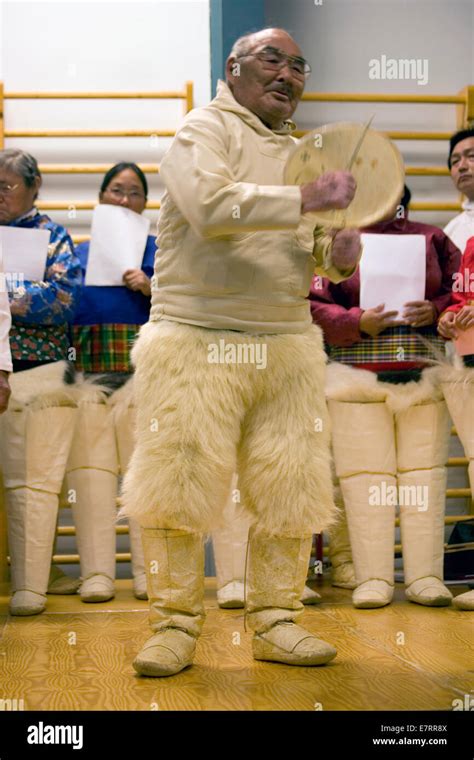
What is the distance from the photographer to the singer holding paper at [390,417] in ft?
9.25

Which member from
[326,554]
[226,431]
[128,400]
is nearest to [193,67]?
[128,400]

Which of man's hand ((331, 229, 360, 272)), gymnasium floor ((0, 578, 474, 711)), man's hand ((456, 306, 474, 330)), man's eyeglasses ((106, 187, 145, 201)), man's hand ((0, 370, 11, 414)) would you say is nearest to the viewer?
gymnasium floor ((0, 578, 474, 711))

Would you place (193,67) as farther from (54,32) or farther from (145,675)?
(145,675)

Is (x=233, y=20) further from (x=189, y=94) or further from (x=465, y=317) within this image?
(x=465, y=317)

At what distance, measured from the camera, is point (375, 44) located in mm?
3424

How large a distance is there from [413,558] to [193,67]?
1909 mm

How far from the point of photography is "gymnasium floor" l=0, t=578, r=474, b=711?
5.94 feet

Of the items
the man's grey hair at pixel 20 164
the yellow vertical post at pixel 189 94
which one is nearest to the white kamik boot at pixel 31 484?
the man's grey hair at pixel 20 164

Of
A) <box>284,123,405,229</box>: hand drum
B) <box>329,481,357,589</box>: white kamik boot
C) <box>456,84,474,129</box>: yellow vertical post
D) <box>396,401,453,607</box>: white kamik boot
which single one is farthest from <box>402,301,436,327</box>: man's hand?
<box>456,84,474,129</box>: yellow vertical post

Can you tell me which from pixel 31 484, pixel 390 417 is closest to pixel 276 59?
pixel 390 417

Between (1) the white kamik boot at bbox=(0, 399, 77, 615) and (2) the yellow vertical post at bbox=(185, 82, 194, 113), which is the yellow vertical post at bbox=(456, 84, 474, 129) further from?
(1) the white kamik boot at bbox=(0, 399, 77, 615)

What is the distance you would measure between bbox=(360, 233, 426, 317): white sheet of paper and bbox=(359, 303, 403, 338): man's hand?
0.03m

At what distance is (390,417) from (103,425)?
2.75ft

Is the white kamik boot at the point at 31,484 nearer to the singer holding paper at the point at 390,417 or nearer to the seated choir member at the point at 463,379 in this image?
the singer holding paper at the point at 390,417
